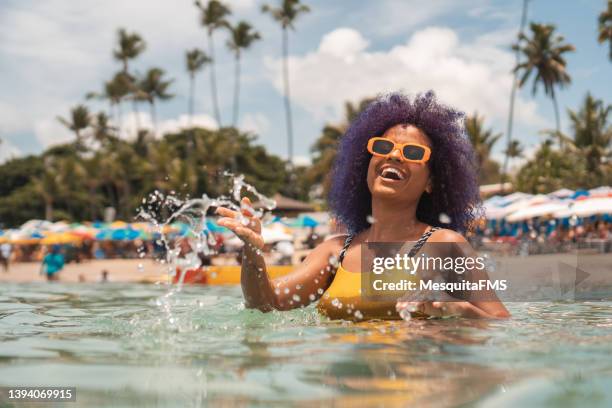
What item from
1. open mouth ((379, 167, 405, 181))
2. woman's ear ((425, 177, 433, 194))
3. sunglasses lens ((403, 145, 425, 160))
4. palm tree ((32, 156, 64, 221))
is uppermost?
palm tree ((32, 156, 64, 221))

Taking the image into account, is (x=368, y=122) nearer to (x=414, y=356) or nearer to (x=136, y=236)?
(x=414, y=356)

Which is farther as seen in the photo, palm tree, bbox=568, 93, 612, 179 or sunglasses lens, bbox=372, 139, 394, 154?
palm tree, bbox=568, 93, 612, 179

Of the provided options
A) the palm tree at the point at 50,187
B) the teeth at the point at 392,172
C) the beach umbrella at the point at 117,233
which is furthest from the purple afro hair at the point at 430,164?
the palm tree at the point at 50,187

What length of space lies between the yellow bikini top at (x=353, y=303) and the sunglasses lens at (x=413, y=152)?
1.51 feet

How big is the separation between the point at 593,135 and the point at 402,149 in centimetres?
4026

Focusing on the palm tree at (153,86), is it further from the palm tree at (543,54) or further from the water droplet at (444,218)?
the water droplet at (444,218)

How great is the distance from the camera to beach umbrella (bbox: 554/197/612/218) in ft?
71.0

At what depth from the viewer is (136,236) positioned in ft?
106

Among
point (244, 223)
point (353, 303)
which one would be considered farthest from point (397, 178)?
point (244, 223)

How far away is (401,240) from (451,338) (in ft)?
3.25

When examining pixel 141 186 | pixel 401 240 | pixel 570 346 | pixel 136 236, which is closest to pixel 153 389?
pixel 570 346

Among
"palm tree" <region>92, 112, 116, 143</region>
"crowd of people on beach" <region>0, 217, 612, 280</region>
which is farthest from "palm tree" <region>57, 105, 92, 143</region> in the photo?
"crowd of people on beach" <region>0, 217, 612, 280</region>

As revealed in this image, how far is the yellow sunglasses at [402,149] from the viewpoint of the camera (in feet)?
13.3

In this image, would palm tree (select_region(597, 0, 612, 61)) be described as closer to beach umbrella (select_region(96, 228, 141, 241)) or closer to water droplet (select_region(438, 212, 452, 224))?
beach umbrella (select_region(96, 228, 141, 241))
